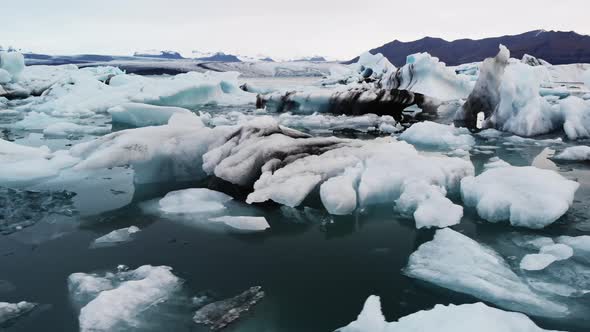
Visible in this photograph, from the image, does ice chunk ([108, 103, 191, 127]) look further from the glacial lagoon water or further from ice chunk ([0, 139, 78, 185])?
the glacial lagoon water

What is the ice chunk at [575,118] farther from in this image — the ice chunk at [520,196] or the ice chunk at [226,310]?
the ice chunk at [226,310]

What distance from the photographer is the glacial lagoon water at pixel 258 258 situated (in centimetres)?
238

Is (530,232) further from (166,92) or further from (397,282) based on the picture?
(166,92)

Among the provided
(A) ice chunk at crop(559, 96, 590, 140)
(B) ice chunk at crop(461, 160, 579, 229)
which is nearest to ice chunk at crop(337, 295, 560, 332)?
(B) ice chunk at crop(461, 160, 579, 229)

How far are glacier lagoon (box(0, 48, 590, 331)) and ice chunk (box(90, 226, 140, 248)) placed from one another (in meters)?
0.04

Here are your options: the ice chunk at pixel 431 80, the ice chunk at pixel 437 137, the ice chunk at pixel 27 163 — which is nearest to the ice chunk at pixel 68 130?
the ice chunk at pixel 27 163

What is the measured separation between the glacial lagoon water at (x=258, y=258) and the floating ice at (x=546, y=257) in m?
0.15

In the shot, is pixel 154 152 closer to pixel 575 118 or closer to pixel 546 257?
pixel 546 257

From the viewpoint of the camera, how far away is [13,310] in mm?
2398

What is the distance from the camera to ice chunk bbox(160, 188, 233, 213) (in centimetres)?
404

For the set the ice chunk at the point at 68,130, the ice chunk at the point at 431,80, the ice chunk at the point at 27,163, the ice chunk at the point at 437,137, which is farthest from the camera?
the ice chunk at the point at 431,80

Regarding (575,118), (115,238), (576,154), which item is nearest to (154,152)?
(115,238)

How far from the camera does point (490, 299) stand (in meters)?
2.49

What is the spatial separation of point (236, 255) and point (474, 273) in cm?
163
